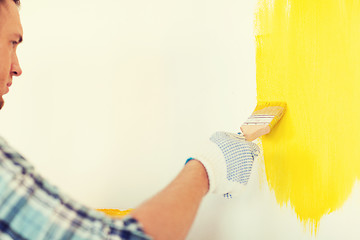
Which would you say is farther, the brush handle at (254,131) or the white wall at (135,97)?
the white wall at (135,97)

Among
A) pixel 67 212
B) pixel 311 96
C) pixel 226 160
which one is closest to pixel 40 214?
pixel 67 212

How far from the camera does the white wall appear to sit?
38.9 inches

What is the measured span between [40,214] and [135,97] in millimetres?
672

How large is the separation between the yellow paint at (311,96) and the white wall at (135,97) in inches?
1.8

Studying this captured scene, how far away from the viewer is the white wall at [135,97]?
989mm

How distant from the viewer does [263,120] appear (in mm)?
873

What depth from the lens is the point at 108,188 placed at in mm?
1185

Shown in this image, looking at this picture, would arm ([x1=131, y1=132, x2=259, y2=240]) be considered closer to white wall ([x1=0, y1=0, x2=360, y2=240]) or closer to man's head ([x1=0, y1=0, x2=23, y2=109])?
white wall ([x1=0, y1=0, x2=360, y2=240])

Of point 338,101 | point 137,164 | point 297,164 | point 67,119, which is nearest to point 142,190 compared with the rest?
point 137,164

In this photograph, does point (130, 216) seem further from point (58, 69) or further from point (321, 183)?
point (58, 69)

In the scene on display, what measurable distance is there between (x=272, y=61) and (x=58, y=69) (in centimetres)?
73

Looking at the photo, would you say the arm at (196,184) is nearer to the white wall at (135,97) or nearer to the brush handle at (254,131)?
the brush handle at (254,131)

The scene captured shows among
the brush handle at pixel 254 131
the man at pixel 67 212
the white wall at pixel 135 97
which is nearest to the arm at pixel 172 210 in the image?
the man at pixel 67 212

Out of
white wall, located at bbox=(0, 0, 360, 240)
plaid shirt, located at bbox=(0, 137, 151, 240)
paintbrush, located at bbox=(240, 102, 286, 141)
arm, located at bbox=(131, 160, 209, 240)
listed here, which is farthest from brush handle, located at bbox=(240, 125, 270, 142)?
plaid shirt, located at bbox=(0, 137, 151, 240)
